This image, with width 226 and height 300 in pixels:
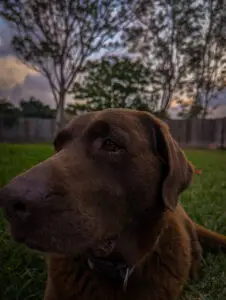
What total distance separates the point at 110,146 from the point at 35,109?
2866 cm

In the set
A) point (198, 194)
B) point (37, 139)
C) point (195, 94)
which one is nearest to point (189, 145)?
point (195, 94)

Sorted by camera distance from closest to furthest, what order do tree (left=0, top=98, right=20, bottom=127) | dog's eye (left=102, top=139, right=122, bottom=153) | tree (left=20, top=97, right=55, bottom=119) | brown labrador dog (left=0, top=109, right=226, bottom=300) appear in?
1. brown labrador dog (left=0, top=109, right=226, bottom=300)
2. dog's eye (left=102, top=139, right=122, bottom=153)
3. tree (left=0, top=98, right=20, bottom=127)
4. tree (left=20, top=97, right=55, bottom=119)

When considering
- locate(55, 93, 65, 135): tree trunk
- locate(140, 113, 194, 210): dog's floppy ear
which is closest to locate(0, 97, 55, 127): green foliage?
locate(55, 93, 65, 135): tree trunk

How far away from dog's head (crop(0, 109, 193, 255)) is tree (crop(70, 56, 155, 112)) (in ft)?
82.1

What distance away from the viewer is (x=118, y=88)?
1118 inches

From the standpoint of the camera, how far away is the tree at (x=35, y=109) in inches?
1129

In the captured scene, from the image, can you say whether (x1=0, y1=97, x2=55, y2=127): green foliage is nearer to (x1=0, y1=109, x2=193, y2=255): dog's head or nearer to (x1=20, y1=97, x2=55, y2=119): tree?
(x1=20, y1=97, x2=55, y2=119): tree

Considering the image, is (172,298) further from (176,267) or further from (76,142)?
(76,142)

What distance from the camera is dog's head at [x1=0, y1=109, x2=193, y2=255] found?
145 centimetres

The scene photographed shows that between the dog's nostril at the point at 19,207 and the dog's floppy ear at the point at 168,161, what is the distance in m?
0.87

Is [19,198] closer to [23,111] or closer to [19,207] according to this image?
[19,207]

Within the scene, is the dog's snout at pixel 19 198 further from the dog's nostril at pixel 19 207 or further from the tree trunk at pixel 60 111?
the tree trunk at pixel 60 111

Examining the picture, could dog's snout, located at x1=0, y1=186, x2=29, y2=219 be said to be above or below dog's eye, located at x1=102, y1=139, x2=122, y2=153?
below

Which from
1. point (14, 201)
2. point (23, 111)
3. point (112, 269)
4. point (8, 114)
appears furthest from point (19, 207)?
point (23, 111)
